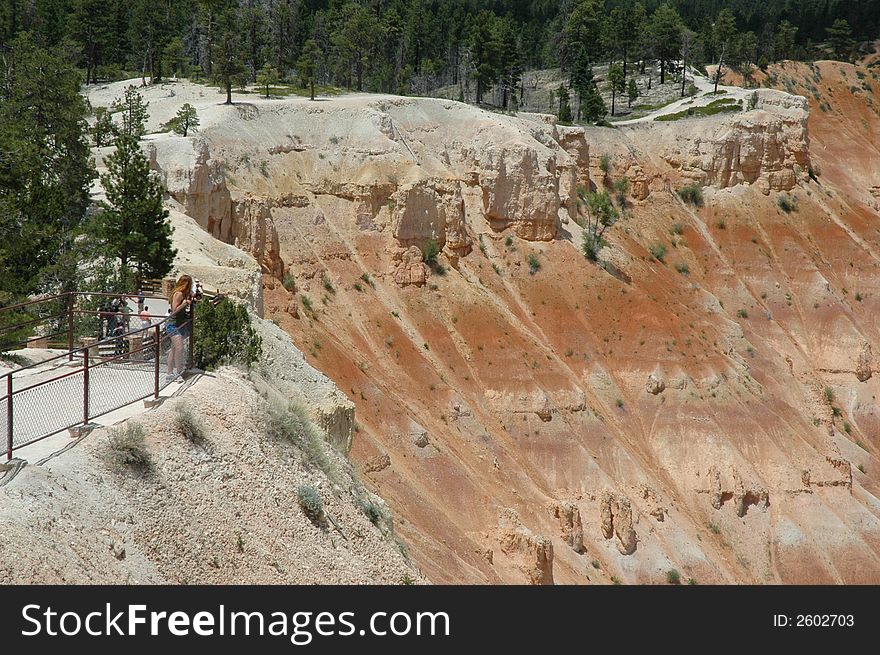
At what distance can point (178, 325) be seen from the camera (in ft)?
64.6

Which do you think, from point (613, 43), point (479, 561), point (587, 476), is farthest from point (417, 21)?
point (479, 561)

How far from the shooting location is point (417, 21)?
361 ft

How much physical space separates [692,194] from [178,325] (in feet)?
220

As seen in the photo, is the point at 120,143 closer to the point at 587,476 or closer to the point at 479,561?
the point at 479,561

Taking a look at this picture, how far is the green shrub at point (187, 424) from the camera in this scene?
17.6 meters

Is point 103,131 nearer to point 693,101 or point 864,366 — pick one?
point 864,366

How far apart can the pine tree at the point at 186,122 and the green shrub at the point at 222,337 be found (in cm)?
2917

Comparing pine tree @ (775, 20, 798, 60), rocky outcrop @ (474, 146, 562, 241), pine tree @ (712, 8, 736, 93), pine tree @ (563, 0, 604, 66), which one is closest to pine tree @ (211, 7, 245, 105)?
rocky outcrop @ (474, 146, 562, 241)

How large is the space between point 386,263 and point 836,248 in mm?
41706

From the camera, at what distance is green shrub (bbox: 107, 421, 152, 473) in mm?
16270

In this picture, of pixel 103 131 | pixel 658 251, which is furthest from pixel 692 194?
pixel 103 131

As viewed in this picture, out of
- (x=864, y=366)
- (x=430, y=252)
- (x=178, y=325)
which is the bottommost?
(x=864, y=366)

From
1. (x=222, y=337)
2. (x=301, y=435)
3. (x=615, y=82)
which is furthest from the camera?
(x=615, y=82)

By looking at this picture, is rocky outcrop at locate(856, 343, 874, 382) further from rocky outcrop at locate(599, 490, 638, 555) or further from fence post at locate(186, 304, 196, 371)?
fence post at locate(186, 304, 196, 371)
